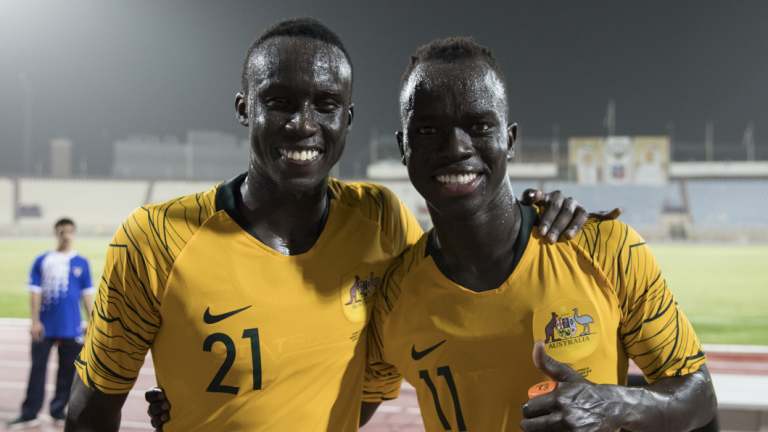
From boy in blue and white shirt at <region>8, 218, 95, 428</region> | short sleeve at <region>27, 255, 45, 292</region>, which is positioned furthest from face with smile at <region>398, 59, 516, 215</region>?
short sleeve at <region>27, 255, 45, 292</region>

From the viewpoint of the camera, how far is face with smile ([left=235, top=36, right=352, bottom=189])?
1775 millimetres

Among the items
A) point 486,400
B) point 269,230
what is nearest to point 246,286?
point 269,230

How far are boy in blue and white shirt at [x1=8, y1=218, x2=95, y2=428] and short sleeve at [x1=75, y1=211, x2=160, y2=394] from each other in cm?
412

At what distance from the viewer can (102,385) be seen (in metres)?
1.89

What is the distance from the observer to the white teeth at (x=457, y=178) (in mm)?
1655

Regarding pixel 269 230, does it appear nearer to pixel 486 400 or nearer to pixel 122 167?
pixel 486 400

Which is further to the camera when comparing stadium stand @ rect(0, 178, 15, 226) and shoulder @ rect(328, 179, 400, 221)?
stadium stand @ rect(0, 178, 15, 226)

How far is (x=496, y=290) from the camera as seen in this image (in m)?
1.76

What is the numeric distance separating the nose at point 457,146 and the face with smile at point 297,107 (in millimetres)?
327

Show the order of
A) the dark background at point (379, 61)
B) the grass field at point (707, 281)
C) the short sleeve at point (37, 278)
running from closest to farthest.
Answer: the short sleeve at point (37, 278) → the grass field at point (707, 281) → the dark background at point (379, 61)

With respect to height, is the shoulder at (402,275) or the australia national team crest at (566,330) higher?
the shoulder at (402,275)

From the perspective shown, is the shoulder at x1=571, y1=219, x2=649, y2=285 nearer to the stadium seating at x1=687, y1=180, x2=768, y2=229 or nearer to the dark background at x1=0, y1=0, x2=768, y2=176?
the stadium seating at x1=687, y1=180, x2=768, y2=229

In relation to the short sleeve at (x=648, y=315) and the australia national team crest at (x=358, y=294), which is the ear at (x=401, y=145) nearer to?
the australia national team crest at (x=358, y=294)

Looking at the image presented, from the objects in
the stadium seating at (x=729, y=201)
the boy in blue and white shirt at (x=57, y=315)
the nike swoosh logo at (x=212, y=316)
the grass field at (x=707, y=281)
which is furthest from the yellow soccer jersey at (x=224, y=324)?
the stadium seating at (x=729, y=201)
